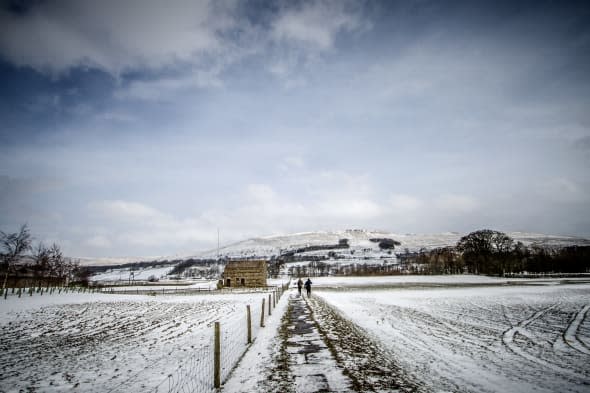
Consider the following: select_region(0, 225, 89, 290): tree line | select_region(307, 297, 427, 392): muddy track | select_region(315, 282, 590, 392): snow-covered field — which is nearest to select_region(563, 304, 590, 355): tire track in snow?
select_region(315, 282, 590, 392): snow-covered field

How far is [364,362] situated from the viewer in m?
8.89

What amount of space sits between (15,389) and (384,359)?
951cm

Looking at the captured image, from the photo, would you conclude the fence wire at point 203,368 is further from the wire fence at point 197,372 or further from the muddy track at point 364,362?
the muddy track at point 364,362

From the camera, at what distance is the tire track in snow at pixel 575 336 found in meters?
Result: 10.3

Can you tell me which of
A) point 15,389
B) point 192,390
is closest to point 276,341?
point 192,390

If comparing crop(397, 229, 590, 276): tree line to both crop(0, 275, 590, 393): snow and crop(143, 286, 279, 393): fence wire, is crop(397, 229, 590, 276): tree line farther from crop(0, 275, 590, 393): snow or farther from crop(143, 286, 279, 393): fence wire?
crop(143, 286, 279, 393): fence wire

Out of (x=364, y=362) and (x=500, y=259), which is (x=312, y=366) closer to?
(x=364, y=362)

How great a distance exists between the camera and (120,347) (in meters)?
11.7

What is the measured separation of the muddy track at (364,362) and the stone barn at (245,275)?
57027mm

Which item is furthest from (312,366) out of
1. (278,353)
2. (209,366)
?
(209,366)

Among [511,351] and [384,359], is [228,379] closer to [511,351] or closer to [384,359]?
[384,359]

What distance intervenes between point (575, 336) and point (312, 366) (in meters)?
11.1

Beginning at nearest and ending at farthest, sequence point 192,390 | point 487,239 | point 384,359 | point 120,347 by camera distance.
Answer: point 192,390, point 384,359, point 120,347, point 487,239

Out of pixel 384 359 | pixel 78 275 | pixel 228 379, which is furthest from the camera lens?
pixel 78 275
